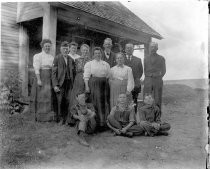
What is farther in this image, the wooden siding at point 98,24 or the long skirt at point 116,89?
the wooden siding at point 98,24

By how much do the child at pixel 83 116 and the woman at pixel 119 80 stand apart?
0.46 metres

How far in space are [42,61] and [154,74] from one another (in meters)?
2.06

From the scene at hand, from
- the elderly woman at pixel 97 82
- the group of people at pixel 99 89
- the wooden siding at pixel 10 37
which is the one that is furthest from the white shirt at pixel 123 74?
the wooden siding at pixel 10 37

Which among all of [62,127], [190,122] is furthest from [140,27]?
[62,127]

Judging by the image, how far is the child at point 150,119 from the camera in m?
4.50

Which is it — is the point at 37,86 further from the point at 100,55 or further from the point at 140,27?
the point at 140,27

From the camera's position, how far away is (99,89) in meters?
4.75

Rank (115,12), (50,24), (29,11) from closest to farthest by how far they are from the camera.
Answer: (50,24) < (29,11) < (115,12)

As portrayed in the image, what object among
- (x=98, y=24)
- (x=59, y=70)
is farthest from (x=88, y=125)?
(x=98, y=24)

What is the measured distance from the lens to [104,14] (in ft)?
21.1

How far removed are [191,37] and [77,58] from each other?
2.01 metres

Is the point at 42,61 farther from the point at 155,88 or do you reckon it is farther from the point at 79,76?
the point at 155,88

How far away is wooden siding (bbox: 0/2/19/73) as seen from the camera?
19.5ft

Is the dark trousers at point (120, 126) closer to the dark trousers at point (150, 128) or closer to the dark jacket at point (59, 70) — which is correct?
the dark trousers at point (150, 128)
